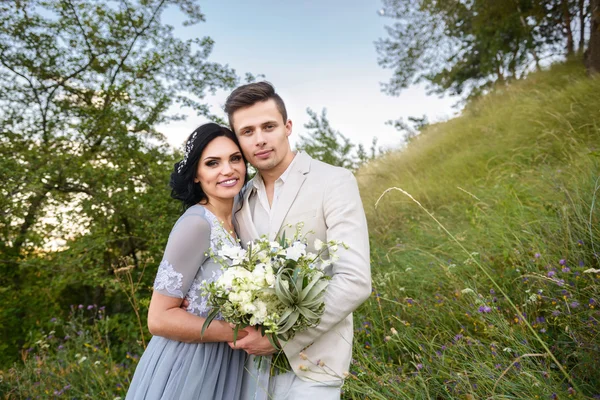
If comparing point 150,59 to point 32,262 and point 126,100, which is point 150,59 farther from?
point 32,262

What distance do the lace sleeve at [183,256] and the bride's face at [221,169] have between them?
29 centimetres

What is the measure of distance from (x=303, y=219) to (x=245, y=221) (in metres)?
0.44

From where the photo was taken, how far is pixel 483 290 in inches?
135

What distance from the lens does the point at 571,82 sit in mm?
9055

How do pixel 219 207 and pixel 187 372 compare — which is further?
pixel 219 207

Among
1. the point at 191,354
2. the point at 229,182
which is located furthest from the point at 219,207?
the point at 191,354

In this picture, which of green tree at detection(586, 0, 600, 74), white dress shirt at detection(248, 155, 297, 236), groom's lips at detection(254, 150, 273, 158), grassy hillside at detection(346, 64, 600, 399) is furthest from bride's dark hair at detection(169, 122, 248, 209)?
green tree at detection(586, 0, 600, 74)

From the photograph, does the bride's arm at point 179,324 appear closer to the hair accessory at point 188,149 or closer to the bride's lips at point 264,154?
the hair accessory at point 188,149

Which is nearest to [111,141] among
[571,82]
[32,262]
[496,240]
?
[32,262]

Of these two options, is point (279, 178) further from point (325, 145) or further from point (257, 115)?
point (325, 145)

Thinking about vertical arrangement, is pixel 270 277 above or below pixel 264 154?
below

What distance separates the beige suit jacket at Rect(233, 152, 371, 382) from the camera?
2127 millimetres

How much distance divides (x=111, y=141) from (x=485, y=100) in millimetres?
9950

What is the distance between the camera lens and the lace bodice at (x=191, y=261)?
2293 mm
